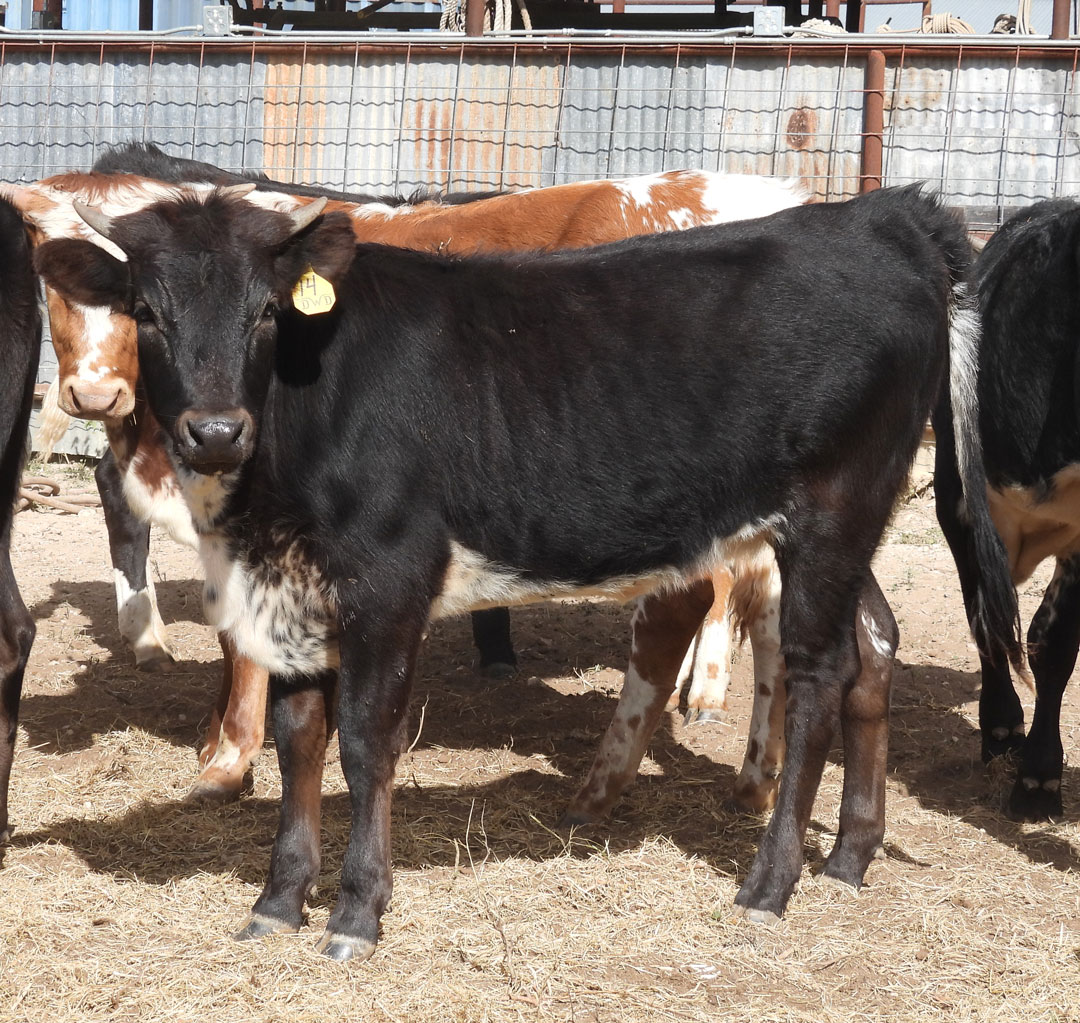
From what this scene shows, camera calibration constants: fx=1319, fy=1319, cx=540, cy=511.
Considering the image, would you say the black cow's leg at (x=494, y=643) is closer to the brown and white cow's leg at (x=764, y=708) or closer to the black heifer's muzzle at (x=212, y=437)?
the brown and white cow's leg at (x=764, y=708)

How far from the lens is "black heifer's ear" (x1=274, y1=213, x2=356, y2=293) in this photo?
11.2 feet

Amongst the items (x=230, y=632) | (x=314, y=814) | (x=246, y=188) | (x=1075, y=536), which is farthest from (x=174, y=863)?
(x=1075, y=536)

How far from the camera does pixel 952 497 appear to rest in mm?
4801

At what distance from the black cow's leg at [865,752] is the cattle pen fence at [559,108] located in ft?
14.2

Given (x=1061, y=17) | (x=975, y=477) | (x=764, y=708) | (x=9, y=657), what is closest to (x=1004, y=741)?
(x=764, y=708)

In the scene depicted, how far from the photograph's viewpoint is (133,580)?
20.0ft

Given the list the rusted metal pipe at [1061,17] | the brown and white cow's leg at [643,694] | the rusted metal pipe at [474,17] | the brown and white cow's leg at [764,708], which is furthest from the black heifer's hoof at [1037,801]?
the rusted metal pipe at [1061,17]

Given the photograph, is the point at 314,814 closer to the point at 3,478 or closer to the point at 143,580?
the point at 3,478

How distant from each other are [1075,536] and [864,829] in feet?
4.91

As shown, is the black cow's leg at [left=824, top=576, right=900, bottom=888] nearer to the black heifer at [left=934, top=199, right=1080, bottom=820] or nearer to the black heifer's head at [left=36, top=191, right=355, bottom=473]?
the black heifer at [left=934, top=199, right=1080, bottom=820]

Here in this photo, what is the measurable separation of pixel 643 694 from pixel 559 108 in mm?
5047

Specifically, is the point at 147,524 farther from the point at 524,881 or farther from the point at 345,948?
the point at 345,948

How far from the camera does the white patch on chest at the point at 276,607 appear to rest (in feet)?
11.4

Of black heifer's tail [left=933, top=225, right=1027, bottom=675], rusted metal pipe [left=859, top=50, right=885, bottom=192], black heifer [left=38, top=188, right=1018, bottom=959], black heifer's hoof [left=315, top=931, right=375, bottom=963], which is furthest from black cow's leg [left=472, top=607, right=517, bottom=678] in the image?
rusted metal pipe [left=859, top=50, right=885, bottom=192]
